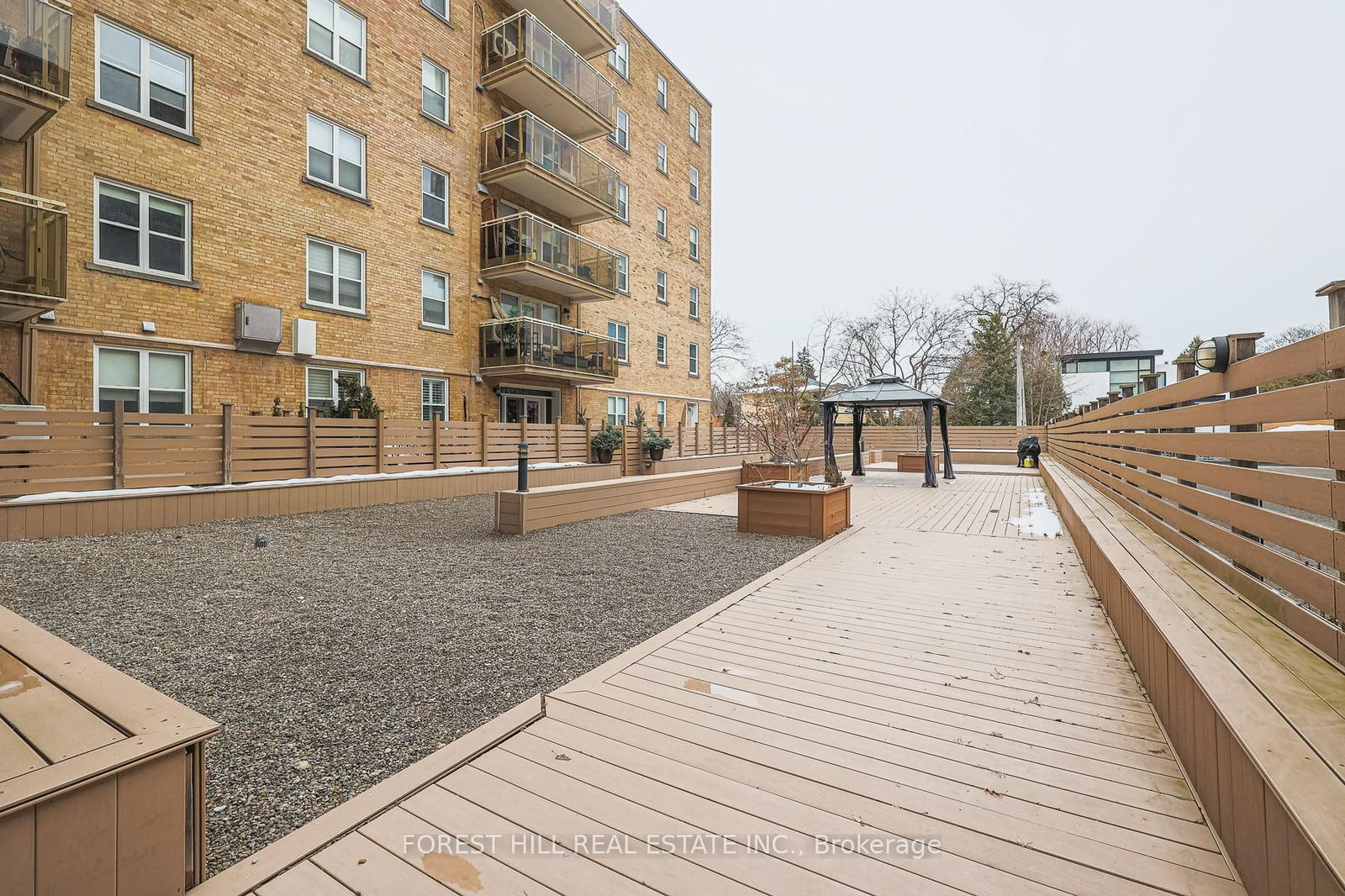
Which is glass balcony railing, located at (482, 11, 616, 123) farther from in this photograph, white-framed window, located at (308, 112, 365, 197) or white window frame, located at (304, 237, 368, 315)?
white window frame, located at (304, 237, 368, 315)

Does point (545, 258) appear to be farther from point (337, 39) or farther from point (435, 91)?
point (337, 39)

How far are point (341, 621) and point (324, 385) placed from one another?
973cm

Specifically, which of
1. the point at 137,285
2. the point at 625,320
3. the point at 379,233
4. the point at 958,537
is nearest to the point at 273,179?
the point at 379,233

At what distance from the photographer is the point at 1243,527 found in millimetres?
2627

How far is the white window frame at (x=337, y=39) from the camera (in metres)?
12.3

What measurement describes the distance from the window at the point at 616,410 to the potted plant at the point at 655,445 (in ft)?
7.34

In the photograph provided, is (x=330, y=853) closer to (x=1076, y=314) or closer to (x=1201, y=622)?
(x=1201, y=622)

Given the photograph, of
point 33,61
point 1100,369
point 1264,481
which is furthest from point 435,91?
point 1100,369

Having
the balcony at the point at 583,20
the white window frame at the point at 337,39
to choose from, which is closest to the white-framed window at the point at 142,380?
the white window frame at the point at 337,39

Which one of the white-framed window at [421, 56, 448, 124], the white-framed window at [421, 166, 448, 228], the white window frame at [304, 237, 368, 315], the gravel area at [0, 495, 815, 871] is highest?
the white-framed window at [421, 56, 448, 124]

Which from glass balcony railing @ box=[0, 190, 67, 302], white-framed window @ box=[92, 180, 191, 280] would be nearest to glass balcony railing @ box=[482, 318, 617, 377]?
white-framed window @ box=[92, 180, 191, 280]

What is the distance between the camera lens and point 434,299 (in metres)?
14.7

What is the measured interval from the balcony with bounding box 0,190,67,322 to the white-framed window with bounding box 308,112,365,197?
4.69 metres

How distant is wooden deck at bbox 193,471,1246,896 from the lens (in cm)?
172
